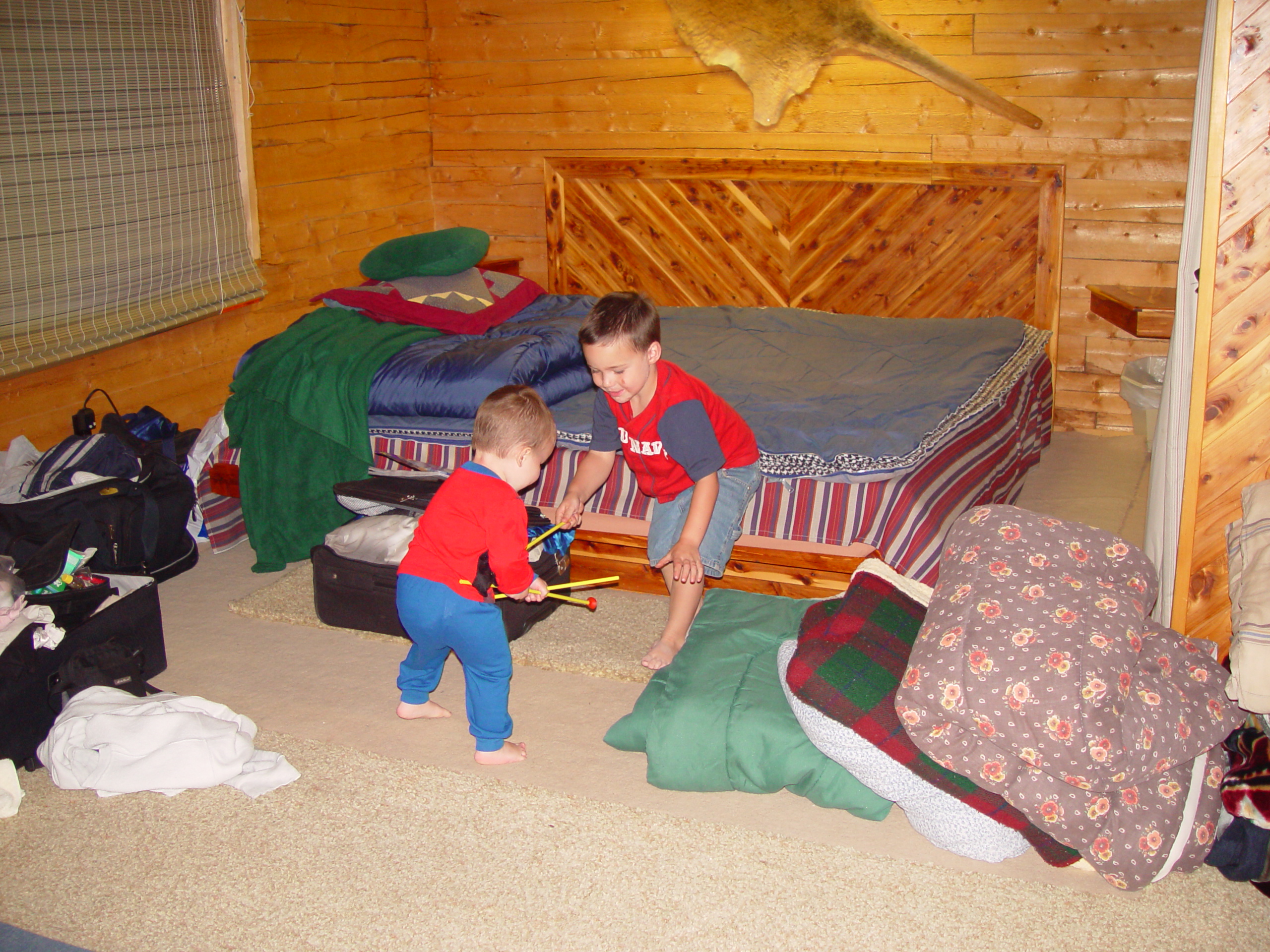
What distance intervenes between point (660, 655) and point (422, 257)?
203cm

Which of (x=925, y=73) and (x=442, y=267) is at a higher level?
(x=925, y=73)

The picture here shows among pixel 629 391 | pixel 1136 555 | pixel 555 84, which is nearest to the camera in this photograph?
pixel 1136 555

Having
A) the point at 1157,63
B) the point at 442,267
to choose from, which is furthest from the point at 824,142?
the point at 442,267

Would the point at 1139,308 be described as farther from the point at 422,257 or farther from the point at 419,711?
the point at 419,711

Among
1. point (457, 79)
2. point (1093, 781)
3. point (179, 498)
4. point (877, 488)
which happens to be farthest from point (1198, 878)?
point (457, 79)

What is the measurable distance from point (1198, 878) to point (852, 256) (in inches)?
131

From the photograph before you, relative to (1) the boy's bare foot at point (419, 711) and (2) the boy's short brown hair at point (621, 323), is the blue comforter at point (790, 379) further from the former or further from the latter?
(1) the boy's bare foot at point (419, 711)

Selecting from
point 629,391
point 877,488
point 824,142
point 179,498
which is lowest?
point 179,498

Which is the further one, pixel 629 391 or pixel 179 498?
pixel 179 498

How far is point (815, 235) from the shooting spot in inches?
187

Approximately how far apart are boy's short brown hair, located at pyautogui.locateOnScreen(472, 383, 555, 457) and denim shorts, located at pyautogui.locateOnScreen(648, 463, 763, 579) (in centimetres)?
56

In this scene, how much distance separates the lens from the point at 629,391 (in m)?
2.38

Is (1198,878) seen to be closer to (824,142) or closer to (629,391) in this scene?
(629,391)

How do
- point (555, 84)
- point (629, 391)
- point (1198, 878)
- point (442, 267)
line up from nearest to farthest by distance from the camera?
point (1198, 878)
point (629, 391)
point (442, 267)
point (555, 84)
